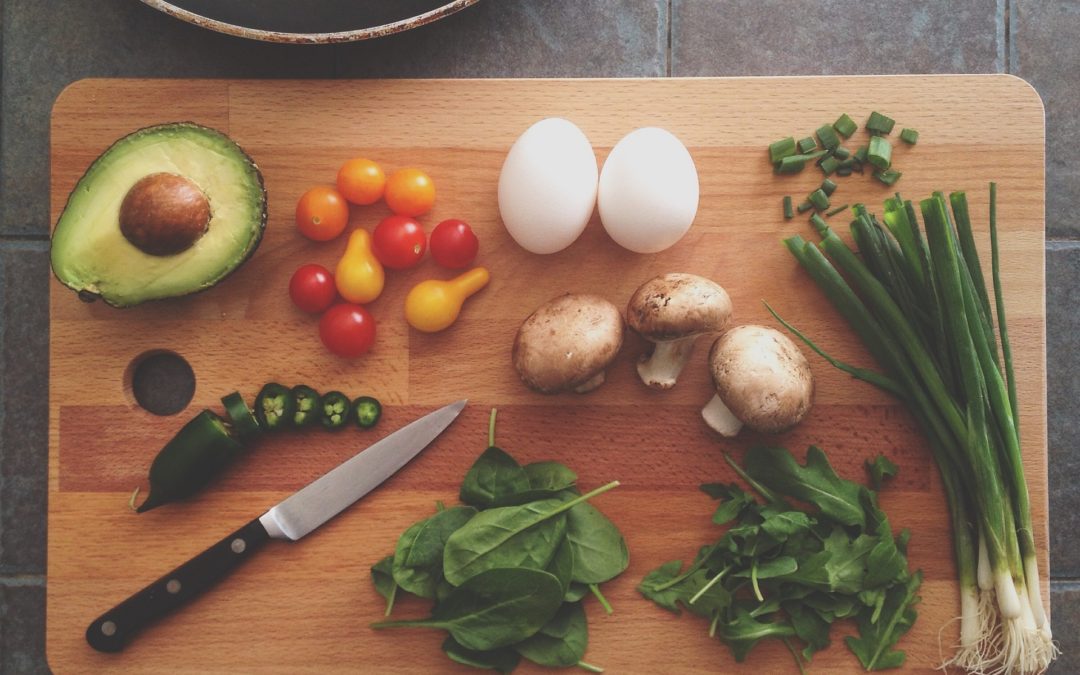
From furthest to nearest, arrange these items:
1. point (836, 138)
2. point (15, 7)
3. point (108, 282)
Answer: point (15, 7)
point (836, 138)
point (108, 282)

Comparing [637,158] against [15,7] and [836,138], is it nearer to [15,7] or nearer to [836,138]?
[836,138]

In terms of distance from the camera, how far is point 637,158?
3.67 ft

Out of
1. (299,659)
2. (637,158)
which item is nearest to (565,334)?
(637,158)

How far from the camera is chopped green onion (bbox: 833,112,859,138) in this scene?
123 centimetres

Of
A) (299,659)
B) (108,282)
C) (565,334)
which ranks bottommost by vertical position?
(299,659)

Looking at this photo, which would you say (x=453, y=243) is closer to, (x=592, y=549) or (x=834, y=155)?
(x=592, y=549)

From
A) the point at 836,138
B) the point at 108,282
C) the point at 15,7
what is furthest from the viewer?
the point at 15,7

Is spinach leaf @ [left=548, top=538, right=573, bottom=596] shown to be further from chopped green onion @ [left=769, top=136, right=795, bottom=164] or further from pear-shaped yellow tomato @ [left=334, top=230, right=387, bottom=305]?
chopped green onion @ [left=769, top=136, right=795, bottom=164]

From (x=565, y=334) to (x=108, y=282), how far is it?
622 mm

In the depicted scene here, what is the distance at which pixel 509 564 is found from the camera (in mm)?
1160

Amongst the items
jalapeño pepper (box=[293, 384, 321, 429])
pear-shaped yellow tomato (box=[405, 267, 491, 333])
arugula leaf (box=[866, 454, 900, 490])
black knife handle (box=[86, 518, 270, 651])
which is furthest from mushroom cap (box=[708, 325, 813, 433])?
black knife handle (box=[86, 518, 270, 651])

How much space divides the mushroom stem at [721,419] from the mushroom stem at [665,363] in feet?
0.22

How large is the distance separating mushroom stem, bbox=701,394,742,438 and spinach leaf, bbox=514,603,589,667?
14.0 inches

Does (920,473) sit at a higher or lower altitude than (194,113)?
lower
